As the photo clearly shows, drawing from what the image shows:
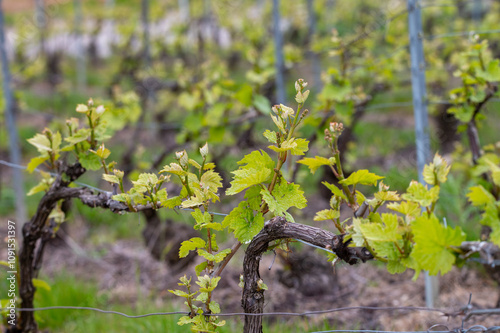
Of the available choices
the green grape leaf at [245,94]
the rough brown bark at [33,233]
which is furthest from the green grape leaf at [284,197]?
the green grape leaf at [245,94]

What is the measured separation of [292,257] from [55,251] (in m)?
1.96

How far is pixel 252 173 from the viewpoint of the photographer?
117 centimetres

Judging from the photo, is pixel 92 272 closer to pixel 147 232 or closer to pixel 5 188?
pixel 147 232

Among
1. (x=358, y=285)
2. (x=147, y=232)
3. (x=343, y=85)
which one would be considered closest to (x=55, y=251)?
(x=147, y=232)

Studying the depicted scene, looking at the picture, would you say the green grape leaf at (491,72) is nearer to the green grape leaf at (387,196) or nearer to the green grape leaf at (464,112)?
the green grape leaf at (464,112)

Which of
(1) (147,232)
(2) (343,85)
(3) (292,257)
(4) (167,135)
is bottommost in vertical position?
(3) (292,257)

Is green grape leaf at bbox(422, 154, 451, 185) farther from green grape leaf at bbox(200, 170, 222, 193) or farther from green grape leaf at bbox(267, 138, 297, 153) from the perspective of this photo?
green grape leaf at bbox(200, 170, 222, 193)

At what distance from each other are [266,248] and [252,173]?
26cm

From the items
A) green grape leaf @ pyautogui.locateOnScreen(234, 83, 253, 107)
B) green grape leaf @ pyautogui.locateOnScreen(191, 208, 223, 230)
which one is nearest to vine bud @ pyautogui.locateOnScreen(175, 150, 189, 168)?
green grape leaf @ pyautogui.locateOnScreen(191, 208, 223, 230)

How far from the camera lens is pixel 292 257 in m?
2.63

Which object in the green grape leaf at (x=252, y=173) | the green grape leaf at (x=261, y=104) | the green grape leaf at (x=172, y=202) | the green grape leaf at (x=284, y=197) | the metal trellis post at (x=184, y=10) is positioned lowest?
the green grape leaf at (x=284, y=197)

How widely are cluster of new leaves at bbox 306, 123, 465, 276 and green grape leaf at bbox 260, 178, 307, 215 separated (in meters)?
0.07

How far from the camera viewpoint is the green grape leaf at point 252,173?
1.12m

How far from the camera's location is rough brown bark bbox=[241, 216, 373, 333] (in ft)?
3.83
